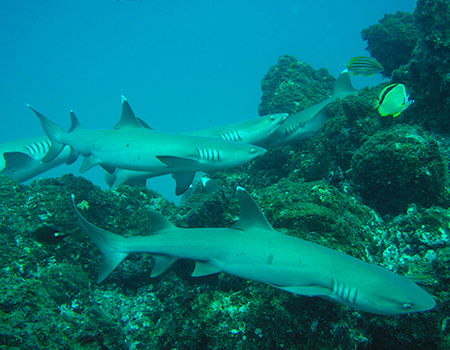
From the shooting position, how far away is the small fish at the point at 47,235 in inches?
126

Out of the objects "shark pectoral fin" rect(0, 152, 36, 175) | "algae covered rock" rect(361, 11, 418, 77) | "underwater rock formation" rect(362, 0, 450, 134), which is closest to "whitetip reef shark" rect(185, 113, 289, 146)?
"underwater rock formation" rect(362, 0, 450, 134)

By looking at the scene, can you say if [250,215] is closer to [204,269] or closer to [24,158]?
[204,269]

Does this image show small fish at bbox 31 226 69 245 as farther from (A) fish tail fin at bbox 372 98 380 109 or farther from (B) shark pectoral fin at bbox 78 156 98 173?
(A) fish tail fin at bbox 372 98 380 109

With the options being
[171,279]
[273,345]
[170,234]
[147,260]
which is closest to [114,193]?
[147,260]

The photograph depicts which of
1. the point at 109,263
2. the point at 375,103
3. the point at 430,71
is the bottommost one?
the point at 109,263

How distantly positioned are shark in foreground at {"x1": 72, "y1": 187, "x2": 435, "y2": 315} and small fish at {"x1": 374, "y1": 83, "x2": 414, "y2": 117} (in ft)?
9.21

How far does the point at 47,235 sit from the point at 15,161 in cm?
443

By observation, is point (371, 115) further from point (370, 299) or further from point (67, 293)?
point (67, 293)

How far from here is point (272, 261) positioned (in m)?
2.38

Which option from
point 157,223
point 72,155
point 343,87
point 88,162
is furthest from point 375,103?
point 72,155

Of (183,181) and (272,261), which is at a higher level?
(183,181)

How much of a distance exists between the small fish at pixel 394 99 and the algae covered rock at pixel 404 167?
1.54 feet

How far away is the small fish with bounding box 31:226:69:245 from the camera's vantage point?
321 cm

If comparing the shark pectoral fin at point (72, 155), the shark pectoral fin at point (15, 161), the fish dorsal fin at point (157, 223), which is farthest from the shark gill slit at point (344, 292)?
the shark pectoral fin at point (15, 161)
